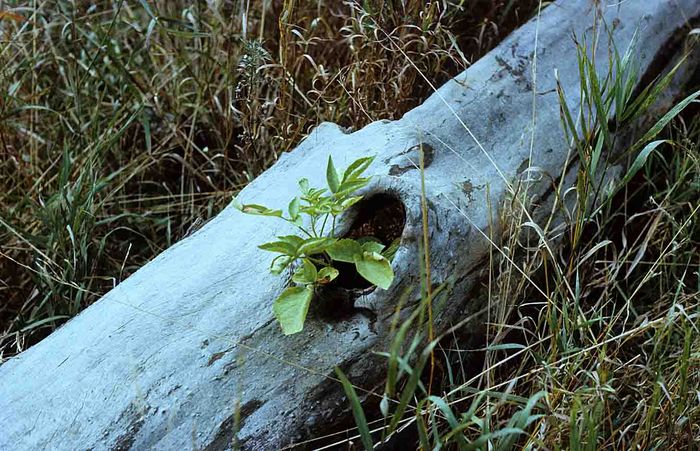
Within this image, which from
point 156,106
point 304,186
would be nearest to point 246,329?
point 304,186

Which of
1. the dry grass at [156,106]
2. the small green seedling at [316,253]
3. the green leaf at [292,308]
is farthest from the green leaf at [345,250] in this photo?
the dry grass at [156,106]

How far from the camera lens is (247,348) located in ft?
6.52

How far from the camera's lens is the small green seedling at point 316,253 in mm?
1896

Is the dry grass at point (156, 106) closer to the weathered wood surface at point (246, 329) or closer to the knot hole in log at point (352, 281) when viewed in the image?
the weathered wood surface at point (246, 329)

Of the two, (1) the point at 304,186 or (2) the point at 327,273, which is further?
(1) the point at 304,186

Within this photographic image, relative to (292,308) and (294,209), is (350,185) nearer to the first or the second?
(294,209)

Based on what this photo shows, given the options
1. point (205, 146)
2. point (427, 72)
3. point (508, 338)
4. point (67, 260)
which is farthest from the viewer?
point (205, 146)

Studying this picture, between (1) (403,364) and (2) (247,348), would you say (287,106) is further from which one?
(1) (403,364)

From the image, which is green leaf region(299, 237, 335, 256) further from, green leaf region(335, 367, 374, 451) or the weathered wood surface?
green leaf region(335, 367, 374, 451)

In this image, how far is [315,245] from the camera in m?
1.92

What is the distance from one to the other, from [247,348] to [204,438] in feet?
0.76

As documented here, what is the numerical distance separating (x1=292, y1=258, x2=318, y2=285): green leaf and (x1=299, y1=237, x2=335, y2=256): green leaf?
23 mm

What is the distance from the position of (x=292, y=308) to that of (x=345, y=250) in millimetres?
186

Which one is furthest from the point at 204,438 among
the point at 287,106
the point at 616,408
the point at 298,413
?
the point at 287,106
